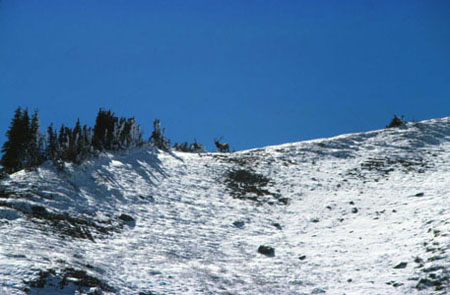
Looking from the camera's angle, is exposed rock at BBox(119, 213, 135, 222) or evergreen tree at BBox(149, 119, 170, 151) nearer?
exposed rock at BBox(119, 213, 135, 222)

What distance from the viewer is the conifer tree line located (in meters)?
20.2

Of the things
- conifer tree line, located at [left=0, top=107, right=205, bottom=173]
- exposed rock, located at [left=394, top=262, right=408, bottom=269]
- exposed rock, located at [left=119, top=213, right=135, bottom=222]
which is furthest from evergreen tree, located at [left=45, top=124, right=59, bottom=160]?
exposed rock, located at [left=394, top=262, right=408, bottom=269]

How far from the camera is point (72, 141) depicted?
22.1 m

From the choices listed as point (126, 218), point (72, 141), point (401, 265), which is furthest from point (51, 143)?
point (401, 265)

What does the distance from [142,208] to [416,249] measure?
11.6m

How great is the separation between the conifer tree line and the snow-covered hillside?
1.20 metres

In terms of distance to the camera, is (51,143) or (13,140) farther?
(13,140)

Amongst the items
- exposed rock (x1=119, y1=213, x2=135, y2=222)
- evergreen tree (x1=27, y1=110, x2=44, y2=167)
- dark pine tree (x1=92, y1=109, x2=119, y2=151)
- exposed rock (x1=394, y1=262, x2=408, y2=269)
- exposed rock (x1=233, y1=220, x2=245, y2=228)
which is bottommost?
exposed rock (x1=394, y1=262, x2=408, y2=269)

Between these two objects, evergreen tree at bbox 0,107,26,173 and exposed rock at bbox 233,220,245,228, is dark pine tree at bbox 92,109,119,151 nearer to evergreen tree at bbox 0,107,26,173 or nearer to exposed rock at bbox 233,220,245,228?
evergreen tree at bbox 0,107,26,173

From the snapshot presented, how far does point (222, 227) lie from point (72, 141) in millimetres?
11028

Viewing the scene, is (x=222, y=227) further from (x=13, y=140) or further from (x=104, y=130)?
(x=13, y=140)

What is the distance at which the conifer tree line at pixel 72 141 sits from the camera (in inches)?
795

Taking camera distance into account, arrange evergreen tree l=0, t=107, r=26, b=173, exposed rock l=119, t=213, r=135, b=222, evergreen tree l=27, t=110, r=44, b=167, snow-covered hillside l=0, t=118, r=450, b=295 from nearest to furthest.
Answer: snow-covered hillside l=0, t=118, r=450, b=295 < exposed rock l=119, t=213, r=135, b=222 < evergreen tree l=27, t=110, r=44, b=167 < evergreen tree l=0, t=107, r=26, b=173

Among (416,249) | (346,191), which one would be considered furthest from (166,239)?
(346,191)
